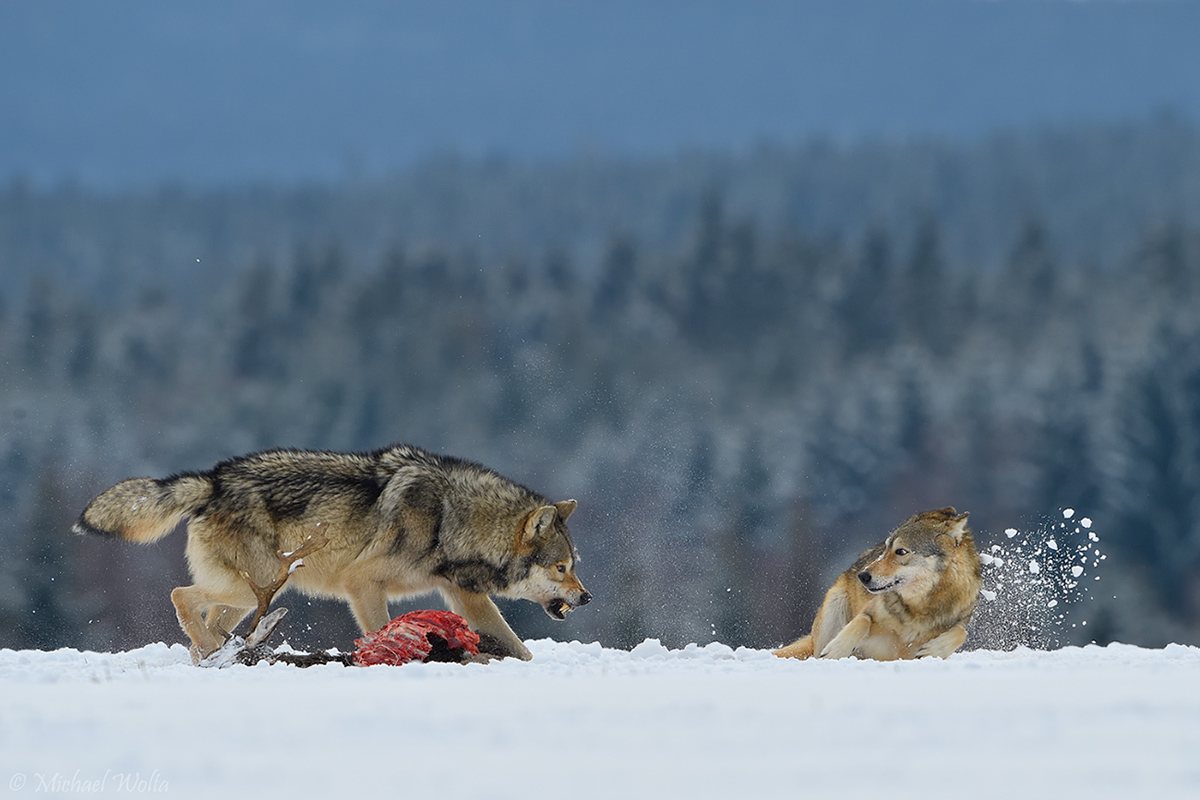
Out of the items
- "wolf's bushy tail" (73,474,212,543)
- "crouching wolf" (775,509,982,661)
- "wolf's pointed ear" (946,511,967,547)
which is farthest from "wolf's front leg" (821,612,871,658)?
"wolf's bushy tail" (73,474,212,543)

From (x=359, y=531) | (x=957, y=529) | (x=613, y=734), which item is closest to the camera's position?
(x=613, y=734)

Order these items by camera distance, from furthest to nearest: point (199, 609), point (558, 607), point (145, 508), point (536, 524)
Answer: point (558, 607) < point (536, 524) < point (145, 508) < point (199, 609)

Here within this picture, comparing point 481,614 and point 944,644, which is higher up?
point 944,644

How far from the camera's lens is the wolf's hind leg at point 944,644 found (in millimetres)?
8930

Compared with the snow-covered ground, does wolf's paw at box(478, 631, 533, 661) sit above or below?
below

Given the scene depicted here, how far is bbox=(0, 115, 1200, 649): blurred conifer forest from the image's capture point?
36.0 meters

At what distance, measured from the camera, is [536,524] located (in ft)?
30.6

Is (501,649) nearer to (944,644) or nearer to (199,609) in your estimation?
(199,609)

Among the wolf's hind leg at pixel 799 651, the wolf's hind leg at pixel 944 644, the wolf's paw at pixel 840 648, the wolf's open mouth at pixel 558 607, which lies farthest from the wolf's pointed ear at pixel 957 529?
the wolf's open mouth at pixel 558 607

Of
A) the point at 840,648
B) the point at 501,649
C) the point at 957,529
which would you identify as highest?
the point at 957,529

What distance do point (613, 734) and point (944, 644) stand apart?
15.4ft

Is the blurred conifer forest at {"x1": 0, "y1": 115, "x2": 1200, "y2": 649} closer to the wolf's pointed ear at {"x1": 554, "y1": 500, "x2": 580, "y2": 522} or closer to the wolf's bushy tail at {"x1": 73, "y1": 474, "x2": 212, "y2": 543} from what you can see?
the wolf's pointed ear at {"x1": 554, "y1": 500, "x2": 580, "y2": 522}

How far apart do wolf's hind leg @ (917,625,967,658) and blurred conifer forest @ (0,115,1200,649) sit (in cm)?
1430

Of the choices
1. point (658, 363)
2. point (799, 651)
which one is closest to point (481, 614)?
point (799, 651)
